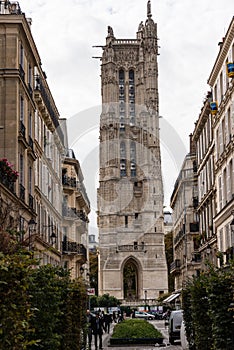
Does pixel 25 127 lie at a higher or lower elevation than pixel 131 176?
lower

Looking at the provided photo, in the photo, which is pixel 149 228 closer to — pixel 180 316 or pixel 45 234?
pixel 45 234

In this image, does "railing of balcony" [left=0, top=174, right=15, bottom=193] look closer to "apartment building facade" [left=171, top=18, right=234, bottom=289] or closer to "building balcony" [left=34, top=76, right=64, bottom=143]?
"apartment building facade" [left=171, top=18, right=234, bottom=289]

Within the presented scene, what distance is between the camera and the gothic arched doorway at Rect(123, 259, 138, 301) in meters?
112

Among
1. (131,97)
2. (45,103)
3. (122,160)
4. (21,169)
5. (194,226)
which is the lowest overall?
(21,169)

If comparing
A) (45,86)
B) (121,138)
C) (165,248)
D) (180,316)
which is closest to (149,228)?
(165,248)

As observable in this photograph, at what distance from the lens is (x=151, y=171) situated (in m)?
113

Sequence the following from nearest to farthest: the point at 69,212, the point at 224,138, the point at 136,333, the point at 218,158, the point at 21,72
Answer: the point at 21,72, the point at 136,333, the point at 224,138, the point at 218,158, the point at 69,212

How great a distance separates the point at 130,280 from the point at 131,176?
17.4 m

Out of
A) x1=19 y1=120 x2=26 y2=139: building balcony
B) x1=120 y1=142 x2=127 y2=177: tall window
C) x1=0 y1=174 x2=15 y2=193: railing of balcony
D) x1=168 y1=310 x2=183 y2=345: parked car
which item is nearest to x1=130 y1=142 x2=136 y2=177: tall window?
A: x1=120 y1=142 x2=127 y2=177: tall window

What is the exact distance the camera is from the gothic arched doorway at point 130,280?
11206cm

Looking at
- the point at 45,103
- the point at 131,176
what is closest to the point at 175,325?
the point at 45,103

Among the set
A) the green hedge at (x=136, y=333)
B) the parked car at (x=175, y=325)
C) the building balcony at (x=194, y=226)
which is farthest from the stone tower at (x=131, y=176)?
the parked car at (x=175, y=325)

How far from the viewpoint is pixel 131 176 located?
376ft

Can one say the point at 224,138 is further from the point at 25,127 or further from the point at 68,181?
the point at 68,181
